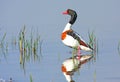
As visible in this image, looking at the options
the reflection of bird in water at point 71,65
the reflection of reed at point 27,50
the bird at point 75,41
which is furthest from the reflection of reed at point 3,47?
the reflection of bird in water at point 71,65

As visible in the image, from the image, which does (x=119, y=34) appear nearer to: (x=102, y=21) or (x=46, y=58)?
(x=102, y=21)

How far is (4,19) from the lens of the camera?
17.0 meters

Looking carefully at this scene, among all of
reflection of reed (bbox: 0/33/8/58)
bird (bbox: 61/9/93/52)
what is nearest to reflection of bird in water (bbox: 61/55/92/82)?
bird (bbox: 61/9/93/52)

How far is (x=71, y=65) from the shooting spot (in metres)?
8.78

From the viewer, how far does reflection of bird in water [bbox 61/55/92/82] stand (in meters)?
7.84

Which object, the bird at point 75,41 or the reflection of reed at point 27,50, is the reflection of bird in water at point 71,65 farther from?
the reflection of reed at point 27,50

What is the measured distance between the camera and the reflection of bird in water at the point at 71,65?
784 centimetres

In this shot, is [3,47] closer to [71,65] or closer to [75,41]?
[75,41]

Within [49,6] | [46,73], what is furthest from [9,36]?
[46,73]

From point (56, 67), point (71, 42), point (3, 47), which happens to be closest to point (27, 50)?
point (71, 42)

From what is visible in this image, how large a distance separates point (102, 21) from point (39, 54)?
17.8 ft

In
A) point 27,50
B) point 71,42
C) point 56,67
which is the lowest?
point 56,67

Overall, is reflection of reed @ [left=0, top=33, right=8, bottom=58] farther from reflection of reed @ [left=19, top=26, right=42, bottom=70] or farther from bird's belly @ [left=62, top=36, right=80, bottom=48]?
bird's belly @ [left=62, top=36, right=80, bottom=48]

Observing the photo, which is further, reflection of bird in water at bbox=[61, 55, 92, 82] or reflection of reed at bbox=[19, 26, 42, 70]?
reflection of reed at bbox=[19, 26, 42, 70]
